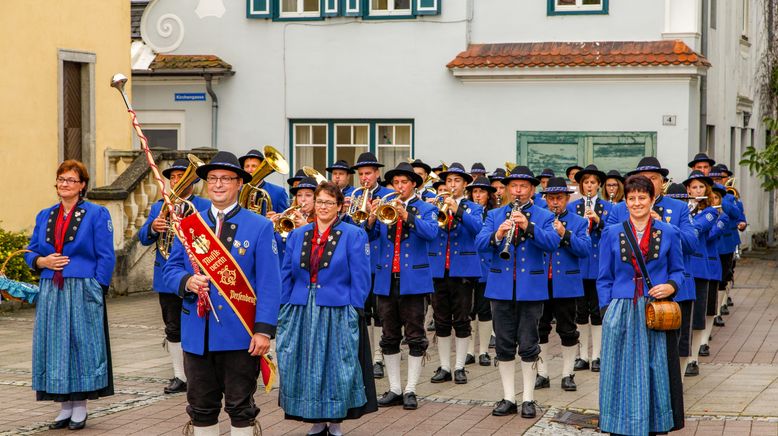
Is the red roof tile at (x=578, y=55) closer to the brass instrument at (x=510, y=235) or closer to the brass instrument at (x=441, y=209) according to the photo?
the brass instrument at (x=441, y=209)

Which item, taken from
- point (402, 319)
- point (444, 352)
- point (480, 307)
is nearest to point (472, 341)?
point (480, 307)

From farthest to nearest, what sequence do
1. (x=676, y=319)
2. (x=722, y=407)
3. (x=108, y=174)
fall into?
1. (x=108, y=174)
2. (x=722, y=407)
3. (x=676, y=319)

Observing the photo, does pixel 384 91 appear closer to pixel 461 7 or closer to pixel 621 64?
pixel 461 7

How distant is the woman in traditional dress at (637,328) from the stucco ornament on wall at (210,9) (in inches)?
664

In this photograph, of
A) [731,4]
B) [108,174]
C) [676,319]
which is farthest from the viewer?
[731,4]

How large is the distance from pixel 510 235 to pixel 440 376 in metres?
2.18

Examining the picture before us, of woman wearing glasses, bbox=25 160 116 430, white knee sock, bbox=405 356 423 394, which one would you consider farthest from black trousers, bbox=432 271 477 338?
woman wearing glasses, bbox=25 160 116 430

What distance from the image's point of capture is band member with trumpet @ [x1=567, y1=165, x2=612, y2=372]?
43.3ft

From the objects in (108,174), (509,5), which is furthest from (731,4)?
(108,174)

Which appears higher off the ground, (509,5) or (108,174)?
(509,5)

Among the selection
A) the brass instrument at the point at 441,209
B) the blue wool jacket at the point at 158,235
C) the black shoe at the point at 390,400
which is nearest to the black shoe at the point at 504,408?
the black shoe at the point at 390,400

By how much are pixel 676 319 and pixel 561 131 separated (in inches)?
563

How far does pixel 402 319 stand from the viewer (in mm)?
11477

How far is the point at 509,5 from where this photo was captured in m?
23.1
